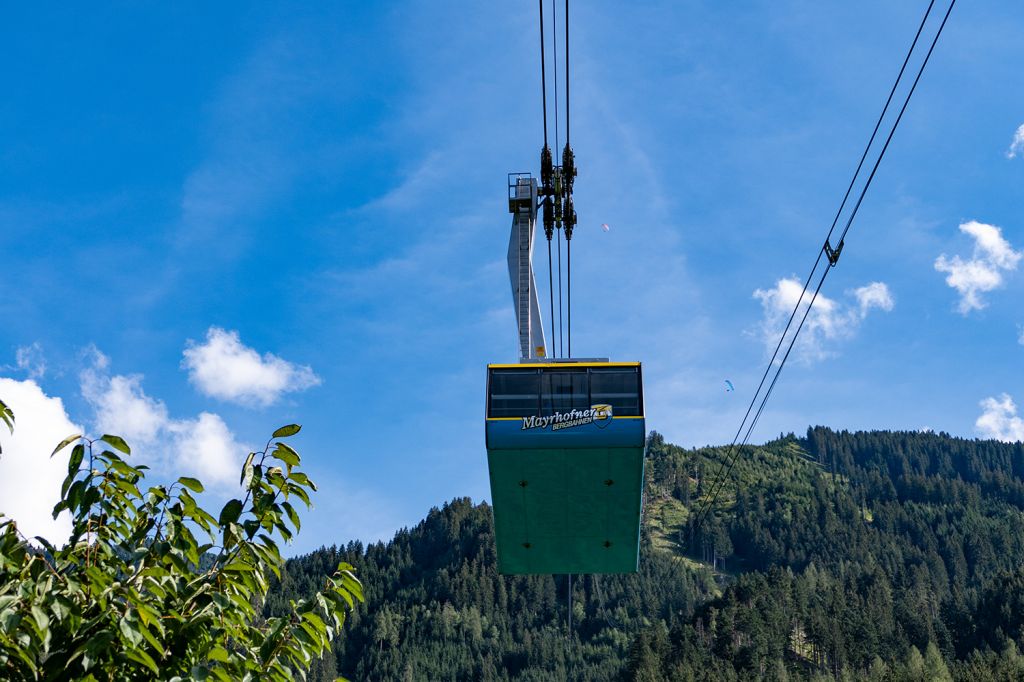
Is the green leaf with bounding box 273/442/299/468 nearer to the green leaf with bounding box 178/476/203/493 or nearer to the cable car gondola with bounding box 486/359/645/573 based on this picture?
the green leaf with bounding box 178/476/203/493

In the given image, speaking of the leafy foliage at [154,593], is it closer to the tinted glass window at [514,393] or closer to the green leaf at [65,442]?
the green leaf at [65,442]

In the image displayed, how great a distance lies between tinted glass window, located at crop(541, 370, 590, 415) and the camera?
82.8 ft

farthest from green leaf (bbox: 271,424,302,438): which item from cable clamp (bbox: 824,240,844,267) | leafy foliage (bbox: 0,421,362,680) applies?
cable clamp (bbox: 824,240,844,267)

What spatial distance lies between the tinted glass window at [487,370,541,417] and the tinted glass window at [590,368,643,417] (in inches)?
56.8

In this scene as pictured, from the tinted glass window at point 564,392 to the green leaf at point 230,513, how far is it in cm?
1835

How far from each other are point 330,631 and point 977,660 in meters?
148

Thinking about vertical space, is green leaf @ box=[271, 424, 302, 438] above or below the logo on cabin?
below

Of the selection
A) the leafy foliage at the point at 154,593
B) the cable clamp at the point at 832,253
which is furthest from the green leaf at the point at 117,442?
the cable clamp at the point at 832,253

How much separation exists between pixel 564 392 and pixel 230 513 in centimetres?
1873

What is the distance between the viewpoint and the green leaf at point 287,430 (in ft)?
22.9

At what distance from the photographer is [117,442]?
21.7ft

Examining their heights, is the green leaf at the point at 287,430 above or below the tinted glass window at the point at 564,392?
below

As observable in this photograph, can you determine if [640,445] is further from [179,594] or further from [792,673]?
[792,673]

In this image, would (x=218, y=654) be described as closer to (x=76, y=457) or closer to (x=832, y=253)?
(x=76, y=457)
